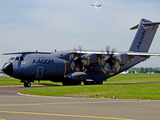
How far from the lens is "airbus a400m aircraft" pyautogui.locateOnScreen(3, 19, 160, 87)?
128ft

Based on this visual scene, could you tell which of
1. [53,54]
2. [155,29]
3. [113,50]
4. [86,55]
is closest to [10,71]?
[53,54]

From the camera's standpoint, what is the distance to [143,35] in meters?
48.3

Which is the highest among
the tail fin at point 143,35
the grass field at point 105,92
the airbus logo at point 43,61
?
the tail fin at point 143,35

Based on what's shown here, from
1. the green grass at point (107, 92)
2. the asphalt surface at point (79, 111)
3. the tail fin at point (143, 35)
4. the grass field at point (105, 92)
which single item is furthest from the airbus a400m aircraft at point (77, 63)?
the asphalt surface at point (79, 111)

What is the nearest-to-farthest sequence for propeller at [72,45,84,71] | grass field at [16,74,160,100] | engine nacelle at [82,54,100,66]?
grass field at [16,74,160,100], engine nacelle at [82,54,100,66], propeller at [72,45,84,71]

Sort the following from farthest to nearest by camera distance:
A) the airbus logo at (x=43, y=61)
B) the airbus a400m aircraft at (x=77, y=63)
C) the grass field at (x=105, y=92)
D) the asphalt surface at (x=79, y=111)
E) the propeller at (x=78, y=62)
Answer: the propeller at (x=78, y=62) < the airbus logo at (x=43, y=61) < the airbus a400m aircraft at (x=77, y=63) < the grass field at (x=105, y=92) < the asphalt surface at (x=79, y=111)

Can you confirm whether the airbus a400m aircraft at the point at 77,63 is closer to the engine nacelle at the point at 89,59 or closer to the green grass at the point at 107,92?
the engine nacelle at the point at 89,59

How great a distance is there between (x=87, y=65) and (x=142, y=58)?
36.2 ft

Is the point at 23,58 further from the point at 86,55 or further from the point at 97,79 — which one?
the point at 97,79

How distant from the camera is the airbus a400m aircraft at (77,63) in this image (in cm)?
3912

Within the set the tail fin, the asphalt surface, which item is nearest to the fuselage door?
the tail fin

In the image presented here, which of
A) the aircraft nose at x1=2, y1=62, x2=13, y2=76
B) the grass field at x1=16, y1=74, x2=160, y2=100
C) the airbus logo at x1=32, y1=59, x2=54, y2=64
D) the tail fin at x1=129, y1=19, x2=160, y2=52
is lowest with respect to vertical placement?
the grass field at x1=16, y1=74, x2=160, y2=100

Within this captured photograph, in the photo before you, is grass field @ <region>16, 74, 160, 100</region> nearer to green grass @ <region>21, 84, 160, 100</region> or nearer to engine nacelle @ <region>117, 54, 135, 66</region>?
green grass @ <region>21, 84, 160, 100</region>

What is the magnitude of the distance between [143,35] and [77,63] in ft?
43.7
